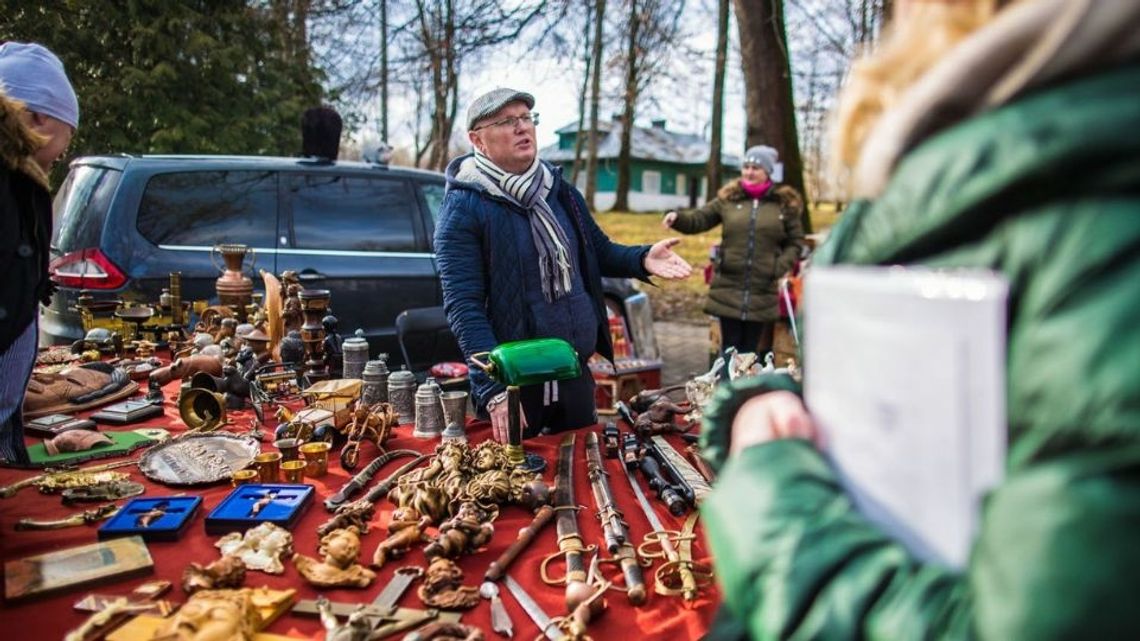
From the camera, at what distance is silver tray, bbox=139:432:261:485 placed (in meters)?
2.04

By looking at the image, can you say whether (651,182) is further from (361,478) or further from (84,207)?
(361,478)

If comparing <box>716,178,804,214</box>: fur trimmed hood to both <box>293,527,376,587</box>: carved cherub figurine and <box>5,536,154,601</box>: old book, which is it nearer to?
<box>293,527,376,587</box>: carved cherub figurine

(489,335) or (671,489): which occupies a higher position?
(489,335)

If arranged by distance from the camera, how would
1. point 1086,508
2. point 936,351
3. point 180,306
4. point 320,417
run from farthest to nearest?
point 180,306 → point 320,417 → point 936,351 → point 1086,508

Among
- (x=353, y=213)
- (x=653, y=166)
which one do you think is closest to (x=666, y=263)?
(x=353, y=213)

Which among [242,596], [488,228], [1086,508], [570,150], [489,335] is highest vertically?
[570,150]

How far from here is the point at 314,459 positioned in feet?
6.91

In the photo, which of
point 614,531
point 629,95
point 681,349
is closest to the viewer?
point 614,531

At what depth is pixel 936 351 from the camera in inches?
26.1

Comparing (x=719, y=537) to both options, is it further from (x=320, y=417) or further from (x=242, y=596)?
(x=320, y=417)

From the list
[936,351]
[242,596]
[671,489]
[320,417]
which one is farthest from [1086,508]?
[320,417]

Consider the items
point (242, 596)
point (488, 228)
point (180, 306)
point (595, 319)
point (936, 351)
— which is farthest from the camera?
point (180, 306)

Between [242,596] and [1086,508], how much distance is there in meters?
1.31

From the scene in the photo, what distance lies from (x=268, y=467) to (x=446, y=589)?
80 cm
